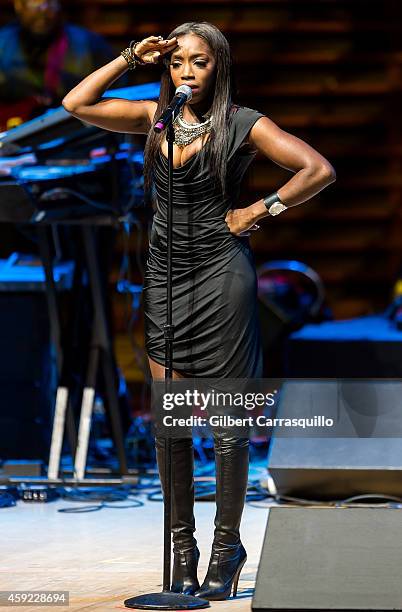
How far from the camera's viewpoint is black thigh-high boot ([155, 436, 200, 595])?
9.12 feet

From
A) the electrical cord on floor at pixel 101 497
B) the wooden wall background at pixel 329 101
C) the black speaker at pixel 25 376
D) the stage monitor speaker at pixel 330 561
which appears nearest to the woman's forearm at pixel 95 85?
the stage monitor speaker at pixel 330 561

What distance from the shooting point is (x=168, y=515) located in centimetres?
263

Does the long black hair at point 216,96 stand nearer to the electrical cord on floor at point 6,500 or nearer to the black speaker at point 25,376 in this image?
the electrical cord on floor at point 6,500

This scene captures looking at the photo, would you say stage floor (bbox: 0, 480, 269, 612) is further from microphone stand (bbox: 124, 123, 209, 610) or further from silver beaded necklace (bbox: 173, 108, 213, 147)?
silver beaded necklace (bbox: 173, 108, 213, 147)

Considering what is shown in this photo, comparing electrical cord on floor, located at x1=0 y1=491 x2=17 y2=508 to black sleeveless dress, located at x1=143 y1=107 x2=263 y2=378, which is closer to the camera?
black sleeveless dress, located at x1=143 y1=107 x2=263 y2=378

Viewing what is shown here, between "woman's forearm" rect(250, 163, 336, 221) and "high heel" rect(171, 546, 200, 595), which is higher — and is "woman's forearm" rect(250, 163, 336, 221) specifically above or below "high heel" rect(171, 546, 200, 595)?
above

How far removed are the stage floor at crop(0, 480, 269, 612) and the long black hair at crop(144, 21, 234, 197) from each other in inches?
38.3

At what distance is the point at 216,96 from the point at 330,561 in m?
1.06

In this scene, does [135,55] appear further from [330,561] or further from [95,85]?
[330,561]

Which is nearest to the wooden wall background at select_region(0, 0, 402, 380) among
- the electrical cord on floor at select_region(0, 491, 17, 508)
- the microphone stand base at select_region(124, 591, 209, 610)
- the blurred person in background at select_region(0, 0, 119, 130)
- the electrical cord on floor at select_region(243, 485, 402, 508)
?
the blurred person in background at select_region(0, 0, 119, 130)

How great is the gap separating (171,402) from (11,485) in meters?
1.87

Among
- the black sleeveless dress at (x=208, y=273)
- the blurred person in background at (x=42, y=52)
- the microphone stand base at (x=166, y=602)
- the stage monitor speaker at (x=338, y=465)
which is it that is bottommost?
the microphone stand base at (x=166, y=602)

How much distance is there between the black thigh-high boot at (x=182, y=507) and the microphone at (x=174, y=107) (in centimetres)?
73

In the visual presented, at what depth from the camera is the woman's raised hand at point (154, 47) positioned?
270 cm
